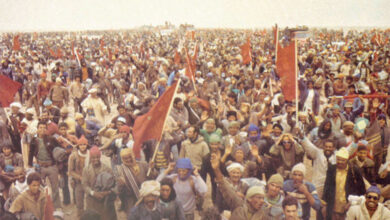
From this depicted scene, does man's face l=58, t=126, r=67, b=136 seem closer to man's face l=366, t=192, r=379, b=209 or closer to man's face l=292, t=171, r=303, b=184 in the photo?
man's face l=292, t=171, r=303, b=184

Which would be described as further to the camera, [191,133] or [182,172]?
[191,133]

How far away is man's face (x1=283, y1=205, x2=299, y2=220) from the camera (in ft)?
10.9

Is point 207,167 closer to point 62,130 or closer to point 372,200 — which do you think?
point 372,200

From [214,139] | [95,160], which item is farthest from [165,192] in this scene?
[214,139]

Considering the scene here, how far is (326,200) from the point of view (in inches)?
148

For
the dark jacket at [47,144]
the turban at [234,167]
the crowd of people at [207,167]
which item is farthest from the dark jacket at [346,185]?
the dark jacket at [47,144]

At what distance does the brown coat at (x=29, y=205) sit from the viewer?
373cm

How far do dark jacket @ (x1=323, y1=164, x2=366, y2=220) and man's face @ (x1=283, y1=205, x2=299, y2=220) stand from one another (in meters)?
0.60

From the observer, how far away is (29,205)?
3.75m

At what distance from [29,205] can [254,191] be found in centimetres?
234

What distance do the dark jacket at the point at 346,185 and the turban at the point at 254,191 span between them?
2.48ft

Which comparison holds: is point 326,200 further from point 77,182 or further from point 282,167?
point 77,182

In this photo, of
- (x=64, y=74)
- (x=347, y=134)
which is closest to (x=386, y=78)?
(x=347, y=134)

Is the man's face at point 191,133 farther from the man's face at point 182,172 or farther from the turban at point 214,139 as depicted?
the man's face at point 182,172
